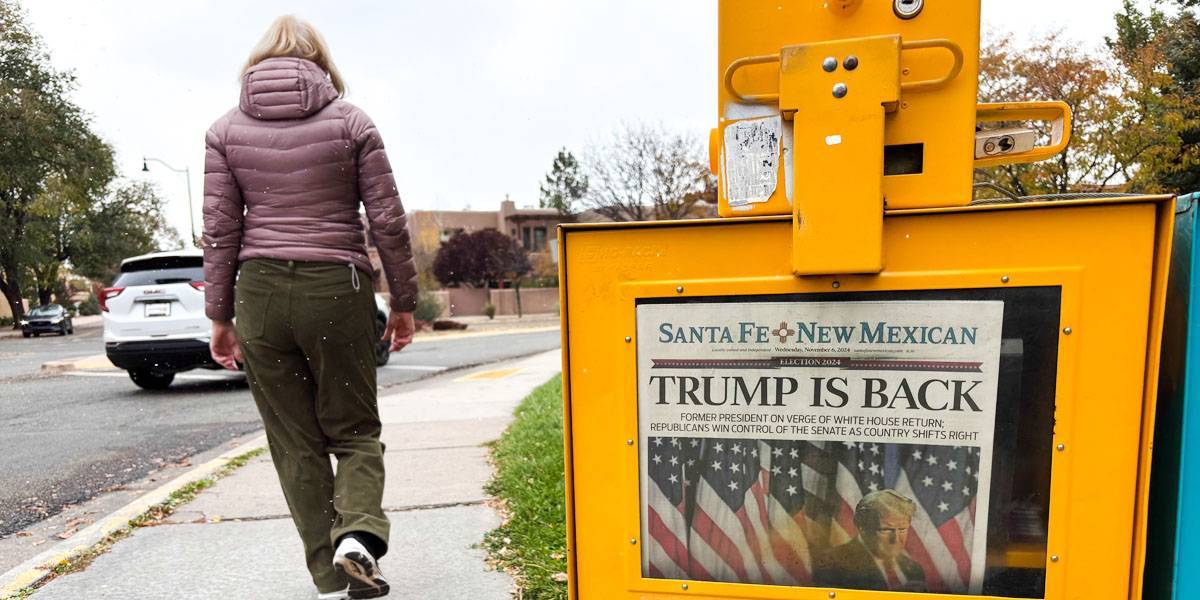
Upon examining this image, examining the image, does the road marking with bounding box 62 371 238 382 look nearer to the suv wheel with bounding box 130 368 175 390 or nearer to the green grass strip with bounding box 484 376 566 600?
the suv wheel with bounding box 130 368 175 390

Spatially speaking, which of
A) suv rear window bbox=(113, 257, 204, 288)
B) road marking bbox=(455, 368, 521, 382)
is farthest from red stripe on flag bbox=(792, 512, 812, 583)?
suv rear window bbox=(113, 257, 204, 288)

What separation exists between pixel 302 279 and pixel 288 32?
85cm

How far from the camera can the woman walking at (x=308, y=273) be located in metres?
2.54

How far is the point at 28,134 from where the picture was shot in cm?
3020

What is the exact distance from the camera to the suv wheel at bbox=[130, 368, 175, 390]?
393 inches

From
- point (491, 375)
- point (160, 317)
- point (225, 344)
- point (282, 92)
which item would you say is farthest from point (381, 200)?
point (160, 317)

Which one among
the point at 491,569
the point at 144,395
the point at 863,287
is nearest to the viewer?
the point at 863,287

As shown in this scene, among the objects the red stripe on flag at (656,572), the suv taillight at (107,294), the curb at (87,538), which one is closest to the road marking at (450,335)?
the suv taillight at (107,294)

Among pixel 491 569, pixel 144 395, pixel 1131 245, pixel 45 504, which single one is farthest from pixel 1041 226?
pixel 144 395

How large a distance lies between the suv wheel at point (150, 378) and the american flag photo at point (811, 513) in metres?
9.87

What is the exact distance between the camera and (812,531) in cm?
176

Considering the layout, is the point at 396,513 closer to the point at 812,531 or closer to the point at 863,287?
the point at 812,531

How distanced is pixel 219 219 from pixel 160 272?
815 centimetres

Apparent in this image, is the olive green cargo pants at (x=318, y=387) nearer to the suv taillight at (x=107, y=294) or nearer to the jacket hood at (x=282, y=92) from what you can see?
the jacket hood at (x=282, y=92)
